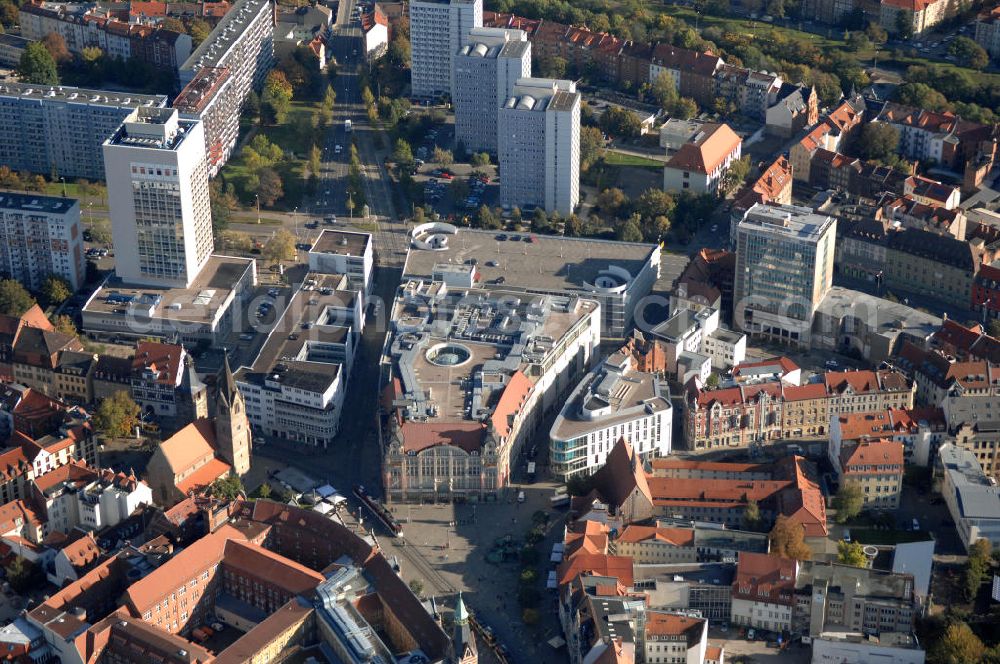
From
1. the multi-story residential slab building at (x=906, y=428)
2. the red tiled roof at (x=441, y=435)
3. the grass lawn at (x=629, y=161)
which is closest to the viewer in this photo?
the red tiled roof at (x=441, y=435)

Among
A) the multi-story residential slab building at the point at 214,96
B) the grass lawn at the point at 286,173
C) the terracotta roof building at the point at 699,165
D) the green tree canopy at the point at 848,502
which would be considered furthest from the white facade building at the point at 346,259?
the green tree canopy at the point at 848,502

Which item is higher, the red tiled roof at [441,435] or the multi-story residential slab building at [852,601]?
the red tiled roof at [441,435]

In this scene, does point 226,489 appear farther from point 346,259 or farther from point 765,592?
point 765,592

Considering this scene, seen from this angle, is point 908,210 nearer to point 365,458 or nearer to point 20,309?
point 365,458

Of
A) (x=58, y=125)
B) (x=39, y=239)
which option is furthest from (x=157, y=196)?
(x=58, y=125)

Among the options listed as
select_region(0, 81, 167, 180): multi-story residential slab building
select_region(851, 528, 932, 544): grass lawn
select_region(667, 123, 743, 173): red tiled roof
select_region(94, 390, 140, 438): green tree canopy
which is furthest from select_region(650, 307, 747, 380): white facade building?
select_region(0, 81, 167, 180): multi-story residential slab building

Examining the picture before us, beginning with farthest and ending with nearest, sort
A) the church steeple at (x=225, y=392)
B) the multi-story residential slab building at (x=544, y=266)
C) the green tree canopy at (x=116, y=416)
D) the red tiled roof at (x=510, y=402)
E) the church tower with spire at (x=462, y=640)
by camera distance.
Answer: the multi-story residential slab building at (x=544, y=266) < the green tree canopy at (x=116, y=416) < the red tiled roof at (x=510, y=402) < the church steeple at (x=225, y=392) < the church tower with spire at (x=462, y=640)

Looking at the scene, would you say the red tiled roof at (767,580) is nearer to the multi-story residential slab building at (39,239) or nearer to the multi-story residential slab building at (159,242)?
the multi-story residential slab building at (159,242)
